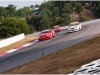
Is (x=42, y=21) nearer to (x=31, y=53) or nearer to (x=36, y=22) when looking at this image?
(x=36, y=22)

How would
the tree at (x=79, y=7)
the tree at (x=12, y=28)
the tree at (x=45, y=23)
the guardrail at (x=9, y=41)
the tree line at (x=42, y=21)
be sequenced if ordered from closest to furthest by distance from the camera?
1. the guardrail at (x=9, y=41)
2. the tree at (x=12, y=28)
3. the tree line at (x=42, y=21)
4. the tree at (x=45, y=23)
5. the tree at (x=79, y=7)

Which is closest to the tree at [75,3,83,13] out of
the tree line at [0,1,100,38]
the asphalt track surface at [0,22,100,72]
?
the tree line at [0,1,100,38]

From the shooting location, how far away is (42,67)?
1273 cm

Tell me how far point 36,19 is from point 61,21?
8.52 metres

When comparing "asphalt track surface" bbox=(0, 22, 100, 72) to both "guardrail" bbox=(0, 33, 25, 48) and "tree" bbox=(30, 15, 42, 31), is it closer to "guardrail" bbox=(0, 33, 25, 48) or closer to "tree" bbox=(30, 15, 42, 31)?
"guardrail" bbox=(0, 33, 25, 48)

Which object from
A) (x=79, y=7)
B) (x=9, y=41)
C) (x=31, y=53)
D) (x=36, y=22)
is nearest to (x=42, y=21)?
(x=36, y=22)

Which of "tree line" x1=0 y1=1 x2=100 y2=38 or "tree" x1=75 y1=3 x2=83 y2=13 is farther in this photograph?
"tree" x1=75 y1=3 x2=83 y2=13

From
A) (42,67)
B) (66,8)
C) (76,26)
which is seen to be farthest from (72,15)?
(42,67)

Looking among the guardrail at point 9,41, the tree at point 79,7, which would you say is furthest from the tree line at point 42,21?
the guardrail at point 9,41

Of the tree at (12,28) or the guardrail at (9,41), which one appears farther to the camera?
the tree at (12,28)

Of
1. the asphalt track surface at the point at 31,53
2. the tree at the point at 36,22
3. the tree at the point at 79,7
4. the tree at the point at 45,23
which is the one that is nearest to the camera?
the asphalt track surface at the point at 31,53

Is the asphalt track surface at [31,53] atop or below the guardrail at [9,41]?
atop

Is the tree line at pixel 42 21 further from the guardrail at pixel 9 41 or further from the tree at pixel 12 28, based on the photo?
the guardrail at pixel 9 41

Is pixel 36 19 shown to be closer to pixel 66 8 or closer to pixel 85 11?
pixel 66 8
